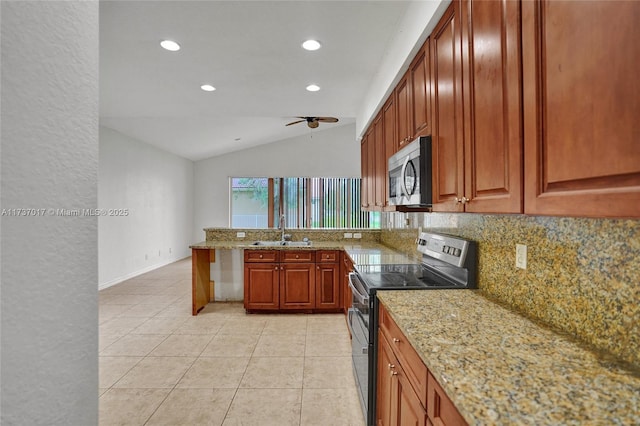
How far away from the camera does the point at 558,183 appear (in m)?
0.87

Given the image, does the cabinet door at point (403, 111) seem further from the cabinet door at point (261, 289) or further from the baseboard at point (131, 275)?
the baseboard at point (131, 275)

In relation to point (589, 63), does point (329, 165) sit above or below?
above

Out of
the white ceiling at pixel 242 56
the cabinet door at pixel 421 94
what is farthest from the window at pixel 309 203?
the cabinet door at pixel 421 94

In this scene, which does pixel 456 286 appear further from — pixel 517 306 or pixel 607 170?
pixel 607 170

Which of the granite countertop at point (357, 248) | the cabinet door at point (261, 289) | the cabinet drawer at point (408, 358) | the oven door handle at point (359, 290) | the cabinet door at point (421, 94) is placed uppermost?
the cabinet door at point (421, 94)

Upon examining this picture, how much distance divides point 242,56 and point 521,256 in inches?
96.7

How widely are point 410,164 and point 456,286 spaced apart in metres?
0.75

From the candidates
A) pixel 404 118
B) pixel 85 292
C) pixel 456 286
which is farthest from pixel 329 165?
pixel 85 292

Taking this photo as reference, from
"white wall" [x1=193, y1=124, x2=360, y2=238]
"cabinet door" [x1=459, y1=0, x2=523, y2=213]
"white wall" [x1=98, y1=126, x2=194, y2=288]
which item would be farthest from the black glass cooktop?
"white wall" [x1=193, y1=124, x2=360, y2=238]

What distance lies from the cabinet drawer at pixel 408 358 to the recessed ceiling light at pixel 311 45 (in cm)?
199

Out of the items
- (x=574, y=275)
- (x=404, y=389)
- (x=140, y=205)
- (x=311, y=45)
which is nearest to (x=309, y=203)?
(x=140, y=205)

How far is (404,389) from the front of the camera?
1286 millimetres

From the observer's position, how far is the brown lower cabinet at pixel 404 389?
962 mm

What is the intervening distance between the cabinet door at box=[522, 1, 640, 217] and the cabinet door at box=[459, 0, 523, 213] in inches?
1.9
